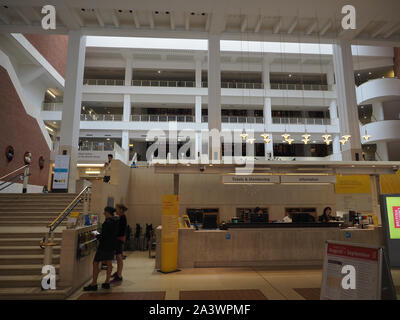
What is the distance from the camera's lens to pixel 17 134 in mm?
12164

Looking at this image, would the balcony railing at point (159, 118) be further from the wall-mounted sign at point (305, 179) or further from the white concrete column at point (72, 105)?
the wall-mounted sign at point (305, 179)

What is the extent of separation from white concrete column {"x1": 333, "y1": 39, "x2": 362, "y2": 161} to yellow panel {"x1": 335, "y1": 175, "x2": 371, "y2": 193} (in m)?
1.19

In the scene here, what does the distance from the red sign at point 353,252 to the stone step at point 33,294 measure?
14.2 ft

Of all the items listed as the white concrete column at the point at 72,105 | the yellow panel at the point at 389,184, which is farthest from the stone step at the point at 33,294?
the yellow panel at the point at 389,184

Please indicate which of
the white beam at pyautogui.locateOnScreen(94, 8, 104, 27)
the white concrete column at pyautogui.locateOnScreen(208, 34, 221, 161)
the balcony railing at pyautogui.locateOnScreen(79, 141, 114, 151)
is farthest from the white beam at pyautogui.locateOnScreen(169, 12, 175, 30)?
the balcony railing at pyautogui.locateOnScreen(79, 141, 114, 151)

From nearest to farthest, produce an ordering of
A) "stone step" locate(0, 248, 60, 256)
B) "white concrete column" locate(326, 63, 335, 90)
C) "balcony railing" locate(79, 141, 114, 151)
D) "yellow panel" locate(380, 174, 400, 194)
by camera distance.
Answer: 1. "stone step" locate(0, 248, 60, 256)
2. "yellow panel" locate(380, 174, 400, 194)
3. "balcony railing" locate(79, 141, 114, 151)
4. "white concrete column" locate(326, 63, 335, 90)

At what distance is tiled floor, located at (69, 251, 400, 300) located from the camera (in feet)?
16.6

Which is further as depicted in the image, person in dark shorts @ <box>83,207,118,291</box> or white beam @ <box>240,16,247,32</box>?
white beam @ <box>240,16,247,32</box>

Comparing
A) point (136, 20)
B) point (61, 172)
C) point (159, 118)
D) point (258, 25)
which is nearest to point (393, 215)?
point (258, 25)

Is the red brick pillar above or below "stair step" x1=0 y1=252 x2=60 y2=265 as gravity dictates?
above

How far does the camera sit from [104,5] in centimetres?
1063

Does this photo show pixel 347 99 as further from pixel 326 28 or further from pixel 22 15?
pixel 22 15

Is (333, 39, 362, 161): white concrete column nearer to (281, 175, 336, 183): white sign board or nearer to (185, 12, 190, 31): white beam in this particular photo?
(281, 175, 336, 183): white sign board
